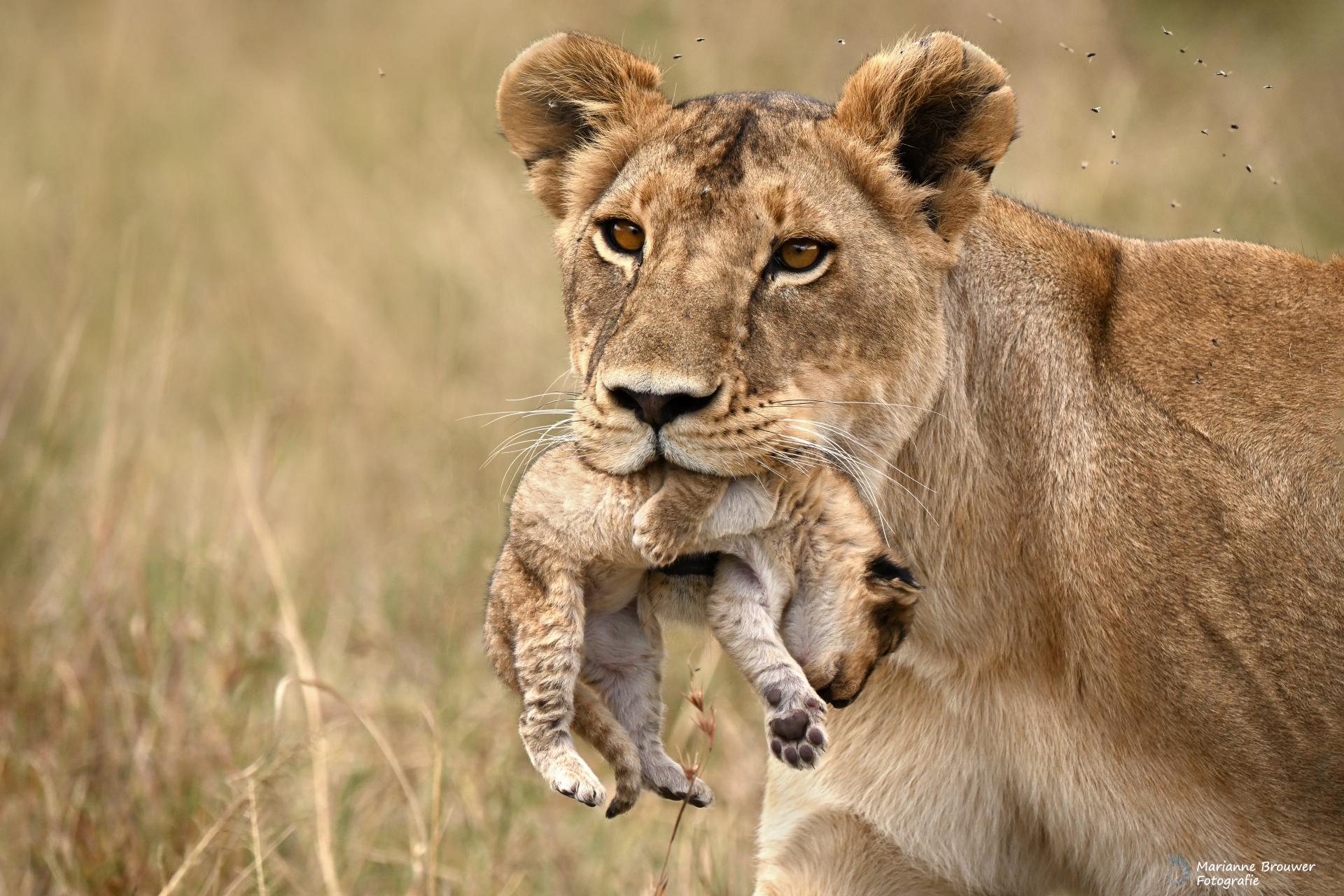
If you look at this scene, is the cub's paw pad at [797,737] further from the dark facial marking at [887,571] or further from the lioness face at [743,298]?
the lioness face at [743,298]

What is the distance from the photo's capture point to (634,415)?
2.55 metres

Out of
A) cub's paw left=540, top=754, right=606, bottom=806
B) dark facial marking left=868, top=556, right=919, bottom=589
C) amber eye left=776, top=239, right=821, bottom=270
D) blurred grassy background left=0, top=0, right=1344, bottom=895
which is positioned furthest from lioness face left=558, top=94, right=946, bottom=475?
blurred grassy background left=0, top=0, right=1344, bottom=895

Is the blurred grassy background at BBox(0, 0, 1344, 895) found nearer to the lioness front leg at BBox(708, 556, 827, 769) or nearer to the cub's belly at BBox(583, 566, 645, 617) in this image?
the cub's belly at BBox(583, 566, 645, 617)

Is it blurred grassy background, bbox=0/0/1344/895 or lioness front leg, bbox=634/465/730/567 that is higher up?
lioness front leg, bbox=634/465/730/567

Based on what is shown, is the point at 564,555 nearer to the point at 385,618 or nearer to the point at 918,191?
the point at 918,191

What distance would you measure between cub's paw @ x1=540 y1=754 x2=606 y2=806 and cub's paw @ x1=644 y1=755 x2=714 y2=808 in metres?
0.24

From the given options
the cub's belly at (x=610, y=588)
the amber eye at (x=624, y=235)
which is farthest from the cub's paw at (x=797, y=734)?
the amber eye at (x=624, y=235)

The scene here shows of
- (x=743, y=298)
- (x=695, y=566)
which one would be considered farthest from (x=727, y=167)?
(x=695, y=566)

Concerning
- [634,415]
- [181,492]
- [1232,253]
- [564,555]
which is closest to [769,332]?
[634,415]

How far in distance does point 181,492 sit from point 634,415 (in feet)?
16.3

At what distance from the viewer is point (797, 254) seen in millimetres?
2898

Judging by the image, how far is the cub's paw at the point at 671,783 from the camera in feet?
8.60

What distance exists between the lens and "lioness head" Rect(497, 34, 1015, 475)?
2602 millimetres

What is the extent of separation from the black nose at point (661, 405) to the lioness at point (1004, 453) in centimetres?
29
